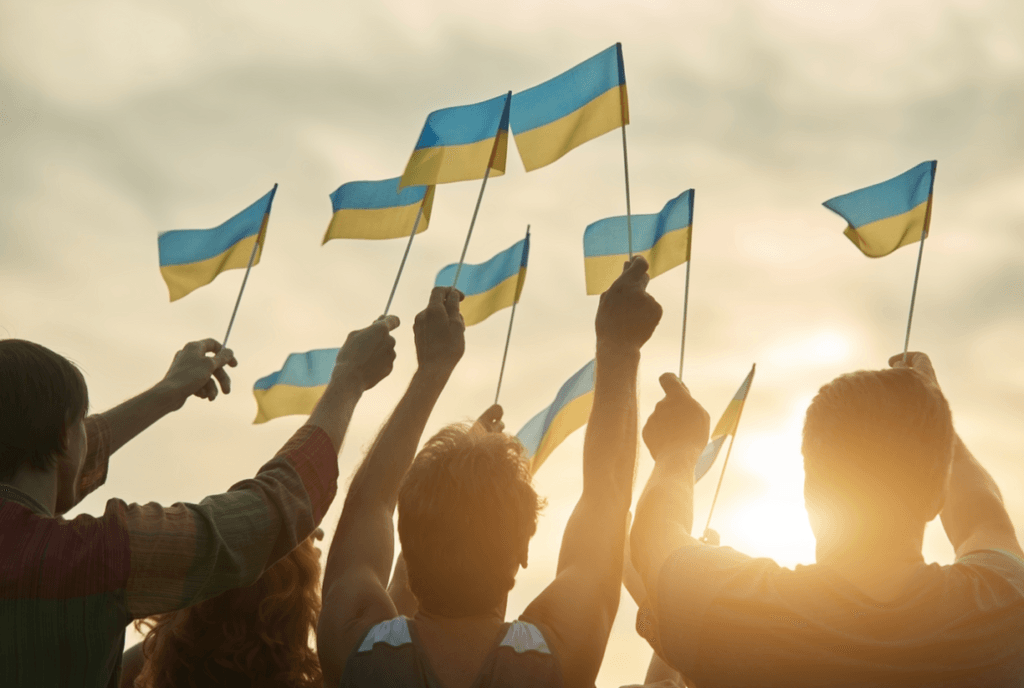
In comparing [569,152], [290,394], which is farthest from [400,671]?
[290,394]

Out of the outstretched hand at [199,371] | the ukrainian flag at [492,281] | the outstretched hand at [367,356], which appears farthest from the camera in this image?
the ukrainian flag at [492,281]

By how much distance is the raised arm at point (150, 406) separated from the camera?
3.52 metres

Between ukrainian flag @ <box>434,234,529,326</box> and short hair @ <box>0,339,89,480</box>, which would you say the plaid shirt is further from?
ukrainian flag @ <box>434,234,529,326</box>

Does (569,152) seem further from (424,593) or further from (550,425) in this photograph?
(424,593)

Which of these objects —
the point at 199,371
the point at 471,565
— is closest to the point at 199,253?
the point at 199,371

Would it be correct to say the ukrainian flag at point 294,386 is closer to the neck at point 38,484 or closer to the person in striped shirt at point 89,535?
the person in striped shirt at point 89,535

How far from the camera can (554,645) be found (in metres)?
2.48

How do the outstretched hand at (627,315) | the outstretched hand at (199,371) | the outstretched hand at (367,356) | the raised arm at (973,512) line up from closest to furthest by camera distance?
the raised arm at (973,512) < the outstretched hand at (627,315) < the outstretched hand at (367,356) < the outstretched hand at (199,371)

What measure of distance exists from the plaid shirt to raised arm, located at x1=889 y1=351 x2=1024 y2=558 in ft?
6.64

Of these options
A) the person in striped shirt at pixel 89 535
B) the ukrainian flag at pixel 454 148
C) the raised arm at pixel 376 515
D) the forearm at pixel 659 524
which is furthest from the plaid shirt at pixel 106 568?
the ukrainian flag at pixel 454 148

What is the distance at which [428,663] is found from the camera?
8.23 feet

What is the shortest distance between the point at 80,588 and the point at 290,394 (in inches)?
253

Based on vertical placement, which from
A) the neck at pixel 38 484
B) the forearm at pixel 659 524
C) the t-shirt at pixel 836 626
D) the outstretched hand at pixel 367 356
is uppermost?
the outstretched hand at pixel 367 356

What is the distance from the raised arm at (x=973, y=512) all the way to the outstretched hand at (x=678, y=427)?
73 centimetres
